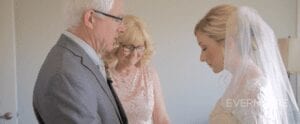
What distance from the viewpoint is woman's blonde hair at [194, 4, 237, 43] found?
135 centimetres

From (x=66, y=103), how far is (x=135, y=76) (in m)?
1.02

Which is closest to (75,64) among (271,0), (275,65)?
(275,65)

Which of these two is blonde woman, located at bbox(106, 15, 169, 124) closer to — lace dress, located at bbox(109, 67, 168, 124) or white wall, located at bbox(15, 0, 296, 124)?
lace dress, located at bbox(109, 67, 168, 124)

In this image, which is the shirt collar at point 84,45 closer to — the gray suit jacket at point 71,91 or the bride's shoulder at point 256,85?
the gray suit jacket at point 71,91

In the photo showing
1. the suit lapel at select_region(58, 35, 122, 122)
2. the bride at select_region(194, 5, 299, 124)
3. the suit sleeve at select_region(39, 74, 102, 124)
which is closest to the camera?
the suit sleeve at select_region(39, 74, 102, 124)

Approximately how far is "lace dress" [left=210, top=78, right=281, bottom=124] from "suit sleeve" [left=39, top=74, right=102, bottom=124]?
0.47 metres

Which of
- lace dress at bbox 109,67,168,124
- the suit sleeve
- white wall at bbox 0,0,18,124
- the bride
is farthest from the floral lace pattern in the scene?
white wall at bbox 0,0,18,124

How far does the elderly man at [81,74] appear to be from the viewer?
1.02 m

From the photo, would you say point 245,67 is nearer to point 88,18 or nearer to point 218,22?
point 218,22

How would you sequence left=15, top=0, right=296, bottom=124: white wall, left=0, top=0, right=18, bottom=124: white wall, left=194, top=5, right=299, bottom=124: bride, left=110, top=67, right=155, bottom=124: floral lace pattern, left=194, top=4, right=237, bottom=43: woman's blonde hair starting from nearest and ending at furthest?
left=194, top=5, right=299, bottom=124: bride
left=194, top=4, right=237, bottom=43: woman's blonde hair
left=110, top=67, right=155, bottom=124: floral lace pattern
left=0, top=0, right=18, bottom=124: white wall
left=15, top=0, right=296, bottom=124: white wall

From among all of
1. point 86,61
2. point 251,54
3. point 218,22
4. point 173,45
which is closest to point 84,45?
point 86,61

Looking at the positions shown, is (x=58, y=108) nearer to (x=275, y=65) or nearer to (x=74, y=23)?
(x=74, y=23)

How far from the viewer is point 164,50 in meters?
3.18

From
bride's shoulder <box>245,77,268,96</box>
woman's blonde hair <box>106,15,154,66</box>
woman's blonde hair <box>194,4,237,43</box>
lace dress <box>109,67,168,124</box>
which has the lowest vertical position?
lace dress <box>109,67,168,124</box>
